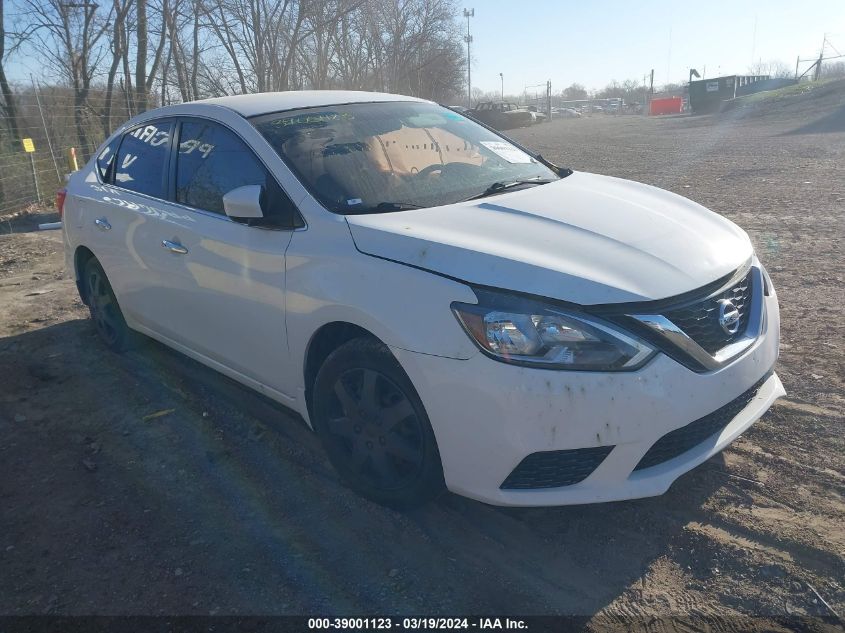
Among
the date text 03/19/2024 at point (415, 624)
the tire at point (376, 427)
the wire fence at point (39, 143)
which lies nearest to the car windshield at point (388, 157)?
the tire at point (376, 427)

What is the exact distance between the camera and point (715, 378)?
2.60 metres

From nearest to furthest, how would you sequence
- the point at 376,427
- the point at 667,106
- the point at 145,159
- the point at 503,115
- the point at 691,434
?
the point at 691,434
the point at 376,427
the point at 145,159
the point at 503,115
the point at 667,106

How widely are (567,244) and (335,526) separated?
1.53m

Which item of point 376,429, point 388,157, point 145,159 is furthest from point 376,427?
point 145,159

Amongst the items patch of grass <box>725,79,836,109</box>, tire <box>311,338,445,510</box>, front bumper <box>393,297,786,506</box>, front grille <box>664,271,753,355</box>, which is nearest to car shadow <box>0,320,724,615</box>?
tire <box>311,338,445,510</box>

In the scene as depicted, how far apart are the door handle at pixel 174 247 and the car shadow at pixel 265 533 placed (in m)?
0.97

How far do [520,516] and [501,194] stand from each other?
1.55 metres

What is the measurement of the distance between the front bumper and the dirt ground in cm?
33

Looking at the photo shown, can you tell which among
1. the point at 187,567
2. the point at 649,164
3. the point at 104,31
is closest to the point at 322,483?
the point at 187,567

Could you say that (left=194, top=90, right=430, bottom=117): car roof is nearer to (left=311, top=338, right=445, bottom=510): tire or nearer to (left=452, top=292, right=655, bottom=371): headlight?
(left=311, top=338, right=445, bottom=510): tire

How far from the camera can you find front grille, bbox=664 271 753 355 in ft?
8.45

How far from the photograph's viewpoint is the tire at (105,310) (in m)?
5.07

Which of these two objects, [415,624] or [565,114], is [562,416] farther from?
[565,114]

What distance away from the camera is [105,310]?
5.15 meters
